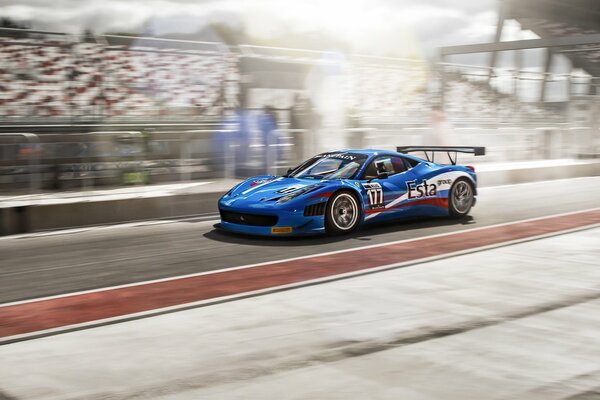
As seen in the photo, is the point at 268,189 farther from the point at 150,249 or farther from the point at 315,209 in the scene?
the point at 150,249

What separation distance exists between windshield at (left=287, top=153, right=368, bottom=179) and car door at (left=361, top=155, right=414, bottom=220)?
174 millimetres

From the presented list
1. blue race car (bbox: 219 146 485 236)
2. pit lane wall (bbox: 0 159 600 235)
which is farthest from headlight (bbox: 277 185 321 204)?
pit lane wall (bbox: 0 159 600 235)

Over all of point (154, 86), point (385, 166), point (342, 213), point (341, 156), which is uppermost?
point (154, 86)

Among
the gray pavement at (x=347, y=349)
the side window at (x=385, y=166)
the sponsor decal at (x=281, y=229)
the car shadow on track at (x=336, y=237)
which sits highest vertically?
the side window at (x=385, y=166)

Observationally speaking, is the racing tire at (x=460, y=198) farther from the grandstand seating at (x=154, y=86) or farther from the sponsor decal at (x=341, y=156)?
the grandstand seating at (x=154, y=86)

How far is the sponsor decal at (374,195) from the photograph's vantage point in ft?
28.2

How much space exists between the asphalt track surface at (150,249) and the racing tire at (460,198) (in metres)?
0.21

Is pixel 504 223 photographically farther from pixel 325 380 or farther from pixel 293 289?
pixel 325 380

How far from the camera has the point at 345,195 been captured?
836cm

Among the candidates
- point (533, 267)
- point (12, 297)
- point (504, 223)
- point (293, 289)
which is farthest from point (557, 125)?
point (12, 297)

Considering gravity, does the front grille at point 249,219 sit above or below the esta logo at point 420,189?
below

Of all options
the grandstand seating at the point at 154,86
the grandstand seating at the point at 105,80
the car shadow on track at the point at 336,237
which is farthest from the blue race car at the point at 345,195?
the grandstand seating at the point at 105,80

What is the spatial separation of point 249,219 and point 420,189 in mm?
2537

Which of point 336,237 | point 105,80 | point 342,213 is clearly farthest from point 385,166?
point 105,80
